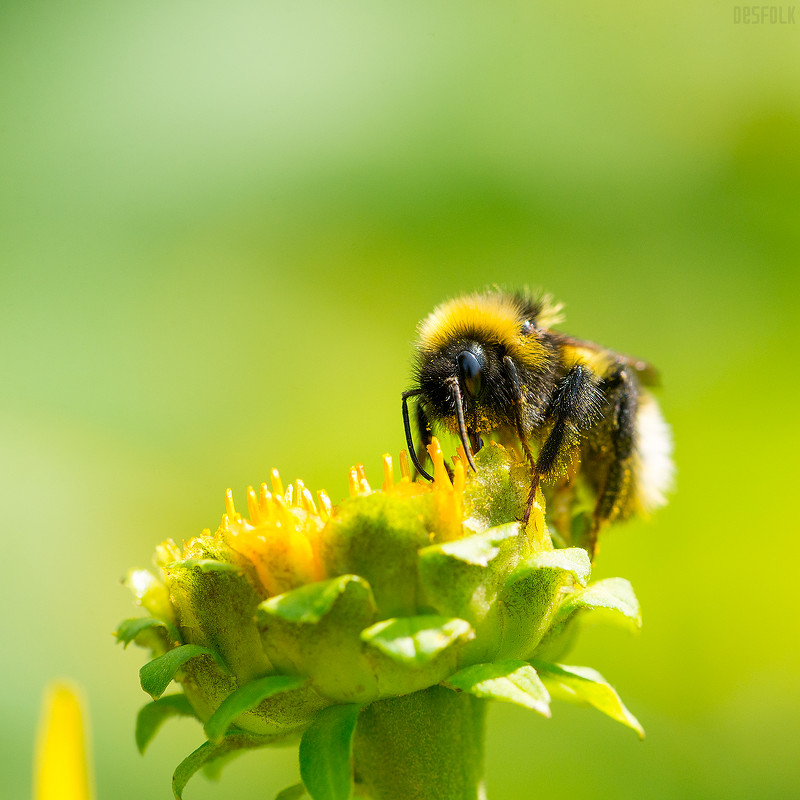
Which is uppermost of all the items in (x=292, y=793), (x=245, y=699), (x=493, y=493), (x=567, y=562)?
(x=493, y=493)

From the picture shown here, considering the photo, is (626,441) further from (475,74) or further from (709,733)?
(475,74)

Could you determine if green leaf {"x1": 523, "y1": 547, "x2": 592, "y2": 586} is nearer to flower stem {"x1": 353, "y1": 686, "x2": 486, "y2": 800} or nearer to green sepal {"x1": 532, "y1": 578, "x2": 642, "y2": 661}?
green sepal {"x1": 532, "y1": 578, "x2": 642, "y2": 661}

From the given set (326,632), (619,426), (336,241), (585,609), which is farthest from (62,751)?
(336,241)

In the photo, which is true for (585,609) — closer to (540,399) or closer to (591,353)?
(540,399)

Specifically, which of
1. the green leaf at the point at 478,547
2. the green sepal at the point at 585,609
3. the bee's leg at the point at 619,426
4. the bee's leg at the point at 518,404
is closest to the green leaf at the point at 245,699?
the green leaf at the point at 478,547

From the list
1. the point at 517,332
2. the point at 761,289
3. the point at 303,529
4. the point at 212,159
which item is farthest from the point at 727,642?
the point at 212,159

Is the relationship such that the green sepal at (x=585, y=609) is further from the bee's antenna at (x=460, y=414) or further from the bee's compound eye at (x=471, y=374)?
the bee's compound eye at (x=471, y=374)
